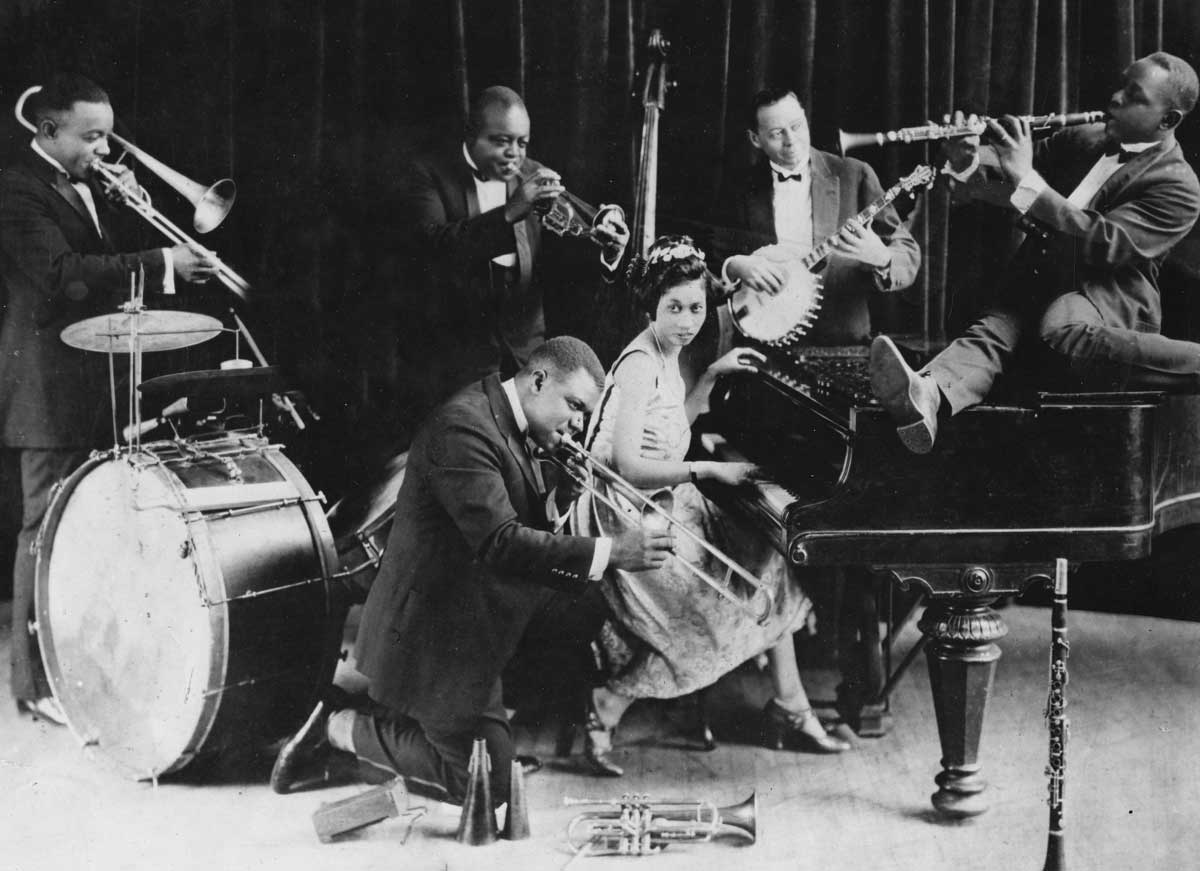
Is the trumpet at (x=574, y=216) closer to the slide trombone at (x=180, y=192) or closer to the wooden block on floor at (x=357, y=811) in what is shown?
the slide trombone at (x=180, y=192)

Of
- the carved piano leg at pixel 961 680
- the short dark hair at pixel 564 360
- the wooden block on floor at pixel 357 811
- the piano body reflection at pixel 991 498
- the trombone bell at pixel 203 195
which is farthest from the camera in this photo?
the trombone bell at pixel 203 195

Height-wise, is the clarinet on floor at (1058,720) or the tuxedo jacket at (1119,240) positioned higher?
the tuxedo jacket at (1119,240)

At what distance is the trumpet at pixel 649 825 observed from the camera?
342 cm

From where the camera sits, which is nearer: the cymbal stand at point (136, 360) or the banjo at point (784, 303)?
the cymbal stand at point (136, 360)

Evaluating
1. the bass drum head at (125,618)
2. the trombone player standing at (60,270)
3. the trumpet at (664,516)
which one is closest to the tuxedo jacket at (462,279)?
the trumpet at (664,516)

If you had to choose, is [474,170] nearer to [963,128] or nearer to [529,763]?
[963,128]

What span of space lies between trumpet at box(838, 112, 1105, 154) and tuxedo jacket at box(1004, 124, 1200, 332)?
0.25 meters

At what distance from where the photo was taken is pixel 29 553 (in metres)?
3.95

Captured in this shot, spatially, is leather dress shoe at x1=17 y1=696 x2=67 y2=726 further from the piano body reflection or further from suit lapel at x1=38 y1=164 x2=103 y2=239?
the piano body reflection

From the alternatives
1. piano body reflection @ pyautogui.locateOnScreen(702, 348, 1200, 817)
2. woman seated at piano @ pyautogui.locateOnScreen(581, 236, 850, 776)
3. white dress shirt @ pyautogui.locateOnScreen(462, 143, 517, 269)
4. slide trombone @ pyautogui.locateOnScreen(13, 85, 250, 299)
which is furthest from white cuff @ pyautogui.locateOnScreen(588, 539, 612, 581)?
slide trombone @ pyautogui.locateOnScreen(13, 85, 250, 299)

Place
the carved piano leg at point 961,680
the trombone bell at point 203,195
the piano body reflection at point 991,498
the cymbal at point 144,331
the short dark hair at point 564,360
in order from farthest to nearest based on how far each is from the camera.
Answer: the trombone bell at point 203,195 → the cymbal at point 144,331 → the short dark hair at point 564,360 → the carved piano leg at point 961,680 → the piano body reflection at point 991,498

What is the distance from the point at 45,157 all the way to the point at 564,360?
177cm

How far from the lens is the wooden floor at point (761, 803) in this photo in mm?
3375

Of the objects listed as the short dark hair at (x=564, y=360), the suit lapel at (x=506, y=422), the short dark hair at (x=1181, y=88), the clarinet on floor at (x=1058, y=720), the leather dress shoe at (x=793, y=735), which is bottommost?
the leather dress shoe at (x=793, y=735)
